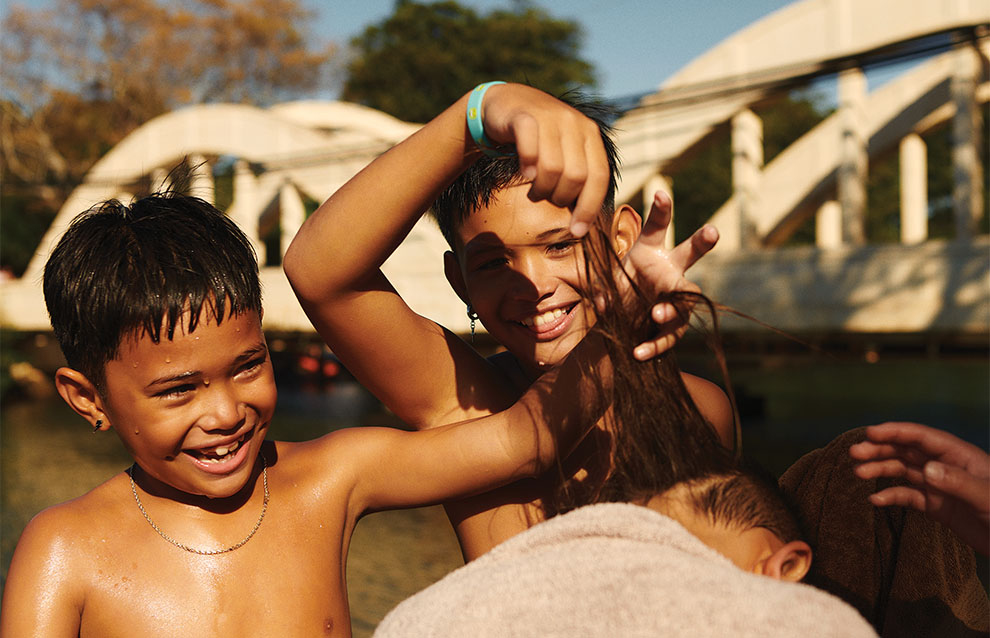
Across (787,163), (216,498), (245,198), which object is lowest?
(787,163)

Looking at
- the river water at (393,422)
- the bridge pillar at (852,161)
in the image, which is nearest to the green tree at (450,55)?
the river water at (393,422)

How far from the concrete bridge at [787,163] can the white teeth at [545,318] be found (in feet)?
15.9

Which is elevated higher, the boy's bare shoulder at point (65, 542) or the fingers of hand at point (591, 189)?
the fingers of hand at point (591, 189)

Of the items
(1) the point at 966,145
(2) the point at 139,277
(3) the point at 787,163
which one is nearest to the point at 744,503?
(2) the point at 139,277

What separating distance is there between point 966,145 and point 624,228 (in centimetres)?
795

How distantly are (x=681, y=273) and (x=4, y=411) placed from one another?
14838mm

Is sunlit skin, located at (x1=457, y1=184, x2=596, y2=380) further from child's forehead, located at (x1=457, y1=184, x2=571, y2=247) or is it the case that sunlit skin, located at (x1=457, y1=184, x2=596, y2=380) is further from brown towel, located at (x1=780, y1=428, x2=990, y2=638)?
brown towel, located at (x1=780, y1=428, x2=990, y2=638)

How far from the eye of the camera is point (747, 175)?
10586 millimetres

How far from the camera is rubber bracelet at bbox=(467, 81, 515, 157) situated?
1.32 meters

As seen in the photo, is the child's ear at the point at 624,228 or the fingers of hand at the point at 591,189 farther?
the child's ear at the point at 624,228

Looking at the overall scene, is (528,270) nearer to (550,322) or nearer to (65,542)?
(550,322)

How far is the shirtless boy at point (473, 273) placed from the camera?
129 centimetres

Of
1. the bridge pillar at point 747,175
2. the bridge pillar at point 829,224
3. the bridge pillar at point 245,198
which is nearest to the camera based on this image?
the bridge pillar at point 747,175

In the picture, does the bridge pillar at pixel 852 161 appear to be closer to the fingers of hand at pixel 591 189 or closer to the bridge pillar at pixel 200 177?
the bridge pillar at pixel 200 177
